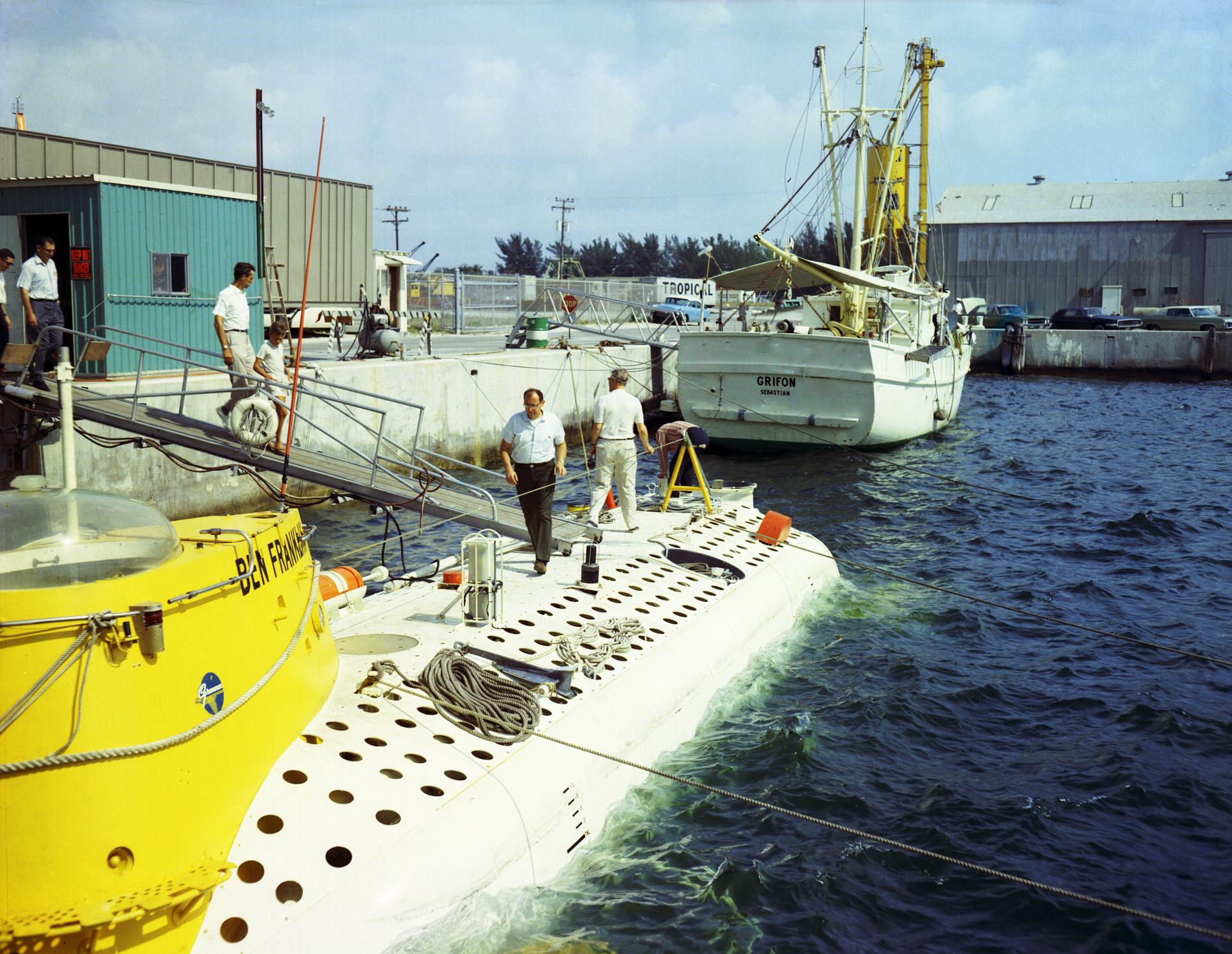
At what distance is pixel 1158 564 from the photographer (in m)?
16.8

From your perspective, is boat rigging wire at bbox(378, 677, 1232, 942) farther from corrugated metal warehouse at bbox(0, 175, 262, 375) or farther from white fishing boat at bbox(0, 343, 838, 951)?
corrugated metal warehouse at bbox(0, 175, 262, 375)

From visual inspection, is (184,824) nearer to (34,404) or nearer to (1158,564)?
(34,404)

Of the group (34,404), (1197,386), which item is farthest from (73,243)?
(1197,386)

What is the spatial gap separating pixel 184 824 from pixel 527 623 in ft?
15.4

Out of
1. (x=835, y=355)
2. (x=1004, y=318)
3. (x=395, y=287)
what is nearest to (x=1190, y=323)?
(x=1004, y=318)

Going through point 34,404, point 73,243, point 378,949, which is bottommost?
point 378,949

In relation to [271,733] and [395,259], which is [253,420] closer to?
[271,733]

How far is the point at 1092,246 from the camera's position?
68.1 meters

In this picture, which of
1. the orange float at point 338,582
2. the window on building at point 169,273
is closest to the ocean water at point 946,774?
the orange float at point 338,582

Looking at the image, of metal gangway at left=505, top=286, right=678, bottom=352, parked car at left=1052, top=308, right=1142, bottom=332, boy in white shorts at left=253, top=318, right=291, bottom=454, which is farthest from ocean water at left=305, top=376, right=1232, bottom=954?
parked car at left=1052, top=308, right=1142, bottom=332

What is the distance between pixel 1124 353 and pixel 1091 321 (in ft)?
16.4

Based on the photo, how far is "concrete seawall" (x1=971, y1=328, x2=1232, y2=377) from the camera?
51.2 meters

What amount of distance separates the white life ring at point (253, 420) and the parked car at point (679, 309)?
115ft

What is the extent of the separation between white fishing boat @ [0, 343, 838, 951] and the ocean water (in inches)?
19.5
